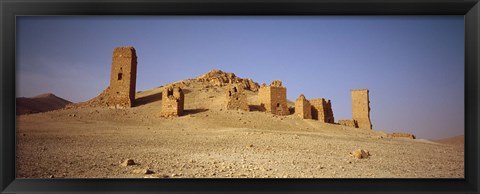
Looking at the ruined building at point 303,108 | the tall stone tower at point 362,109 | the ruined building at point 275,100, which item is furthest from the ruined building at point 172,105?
the tall stone tower at point 362,109

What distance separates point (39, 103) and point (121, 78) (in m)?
9.69

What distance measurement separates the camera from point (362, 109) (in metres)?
18.6

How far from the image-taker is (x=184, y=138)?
958cm

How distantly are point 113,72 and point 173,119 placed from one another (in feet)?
16.6

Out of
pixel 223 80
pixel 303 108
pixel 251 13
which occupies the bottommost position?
pixel 303 108

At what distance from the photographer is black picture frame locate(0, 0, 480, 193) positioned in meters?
5.82

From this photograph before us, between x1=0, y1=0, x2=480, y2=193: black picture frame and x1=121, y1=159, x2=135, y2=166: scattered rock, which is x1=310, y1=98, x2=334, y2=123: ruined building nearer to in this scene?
x1=0, y1=0, x2=480, y2=193: black picture frame

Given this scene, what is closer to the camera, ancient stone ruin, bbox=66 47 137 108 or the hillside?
the hillside

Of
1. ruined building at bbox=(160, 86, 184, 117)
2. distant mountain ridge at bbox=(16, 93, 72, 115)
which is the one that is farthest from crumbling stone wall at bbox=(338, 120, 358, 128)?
distant mountain ridge at bbox=(16, 93, 72, 115)

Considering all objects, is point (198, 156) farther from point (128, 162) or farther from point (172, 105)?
point (172, 105)

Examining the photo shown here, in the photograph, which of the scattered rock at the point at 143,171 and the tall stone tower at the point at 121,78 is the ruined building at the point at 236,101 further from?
the scattered rock at the point at 143,171

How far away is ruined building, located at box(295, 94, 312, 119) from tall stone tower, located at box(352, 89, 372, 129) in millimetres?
2854

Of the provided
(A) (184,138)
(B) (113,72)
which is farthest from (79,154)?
(B) (113,72)

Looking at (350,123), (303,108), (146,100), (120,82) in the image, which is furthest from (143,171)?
(350,123)
